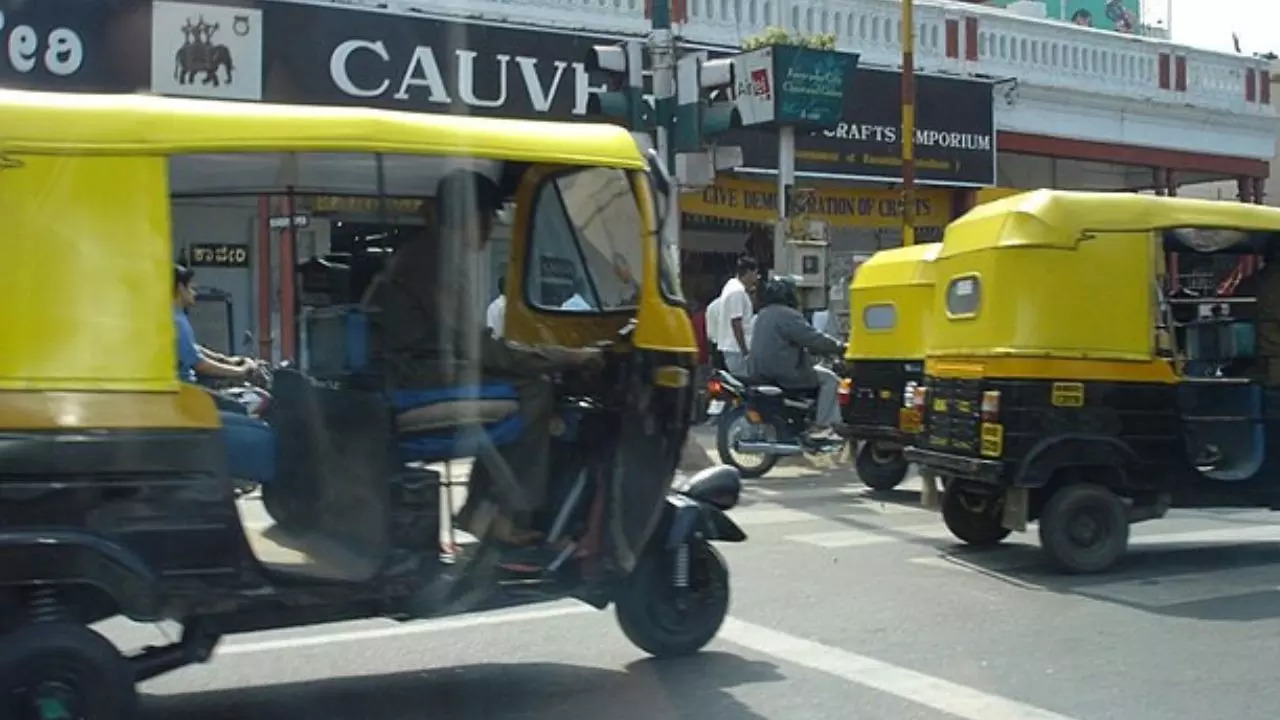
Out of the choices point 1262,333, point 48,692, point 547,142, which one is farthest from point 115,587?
point 1262,333

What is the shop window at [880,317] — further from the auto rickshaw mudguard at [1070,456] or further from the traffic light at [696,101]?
the auto rickshaw mudguard at [1070,456]

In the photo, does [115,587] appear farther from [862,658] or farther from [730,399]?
[730,399]

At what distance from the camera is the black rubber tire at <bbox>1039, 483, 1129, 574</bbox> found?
8781 mm

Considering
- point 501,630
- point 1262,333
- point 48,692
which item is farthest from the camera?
point 1262,333

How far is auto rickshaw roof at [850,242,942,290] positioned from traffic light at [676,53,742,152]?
2.13 meters

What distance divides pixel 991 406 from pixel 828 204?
1120 cm

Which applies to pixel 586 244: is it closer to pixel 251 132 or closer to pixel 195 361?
pixel 251 132

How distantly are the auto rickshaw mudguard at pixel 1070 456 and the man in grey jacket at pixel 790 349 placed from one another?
4.28 m

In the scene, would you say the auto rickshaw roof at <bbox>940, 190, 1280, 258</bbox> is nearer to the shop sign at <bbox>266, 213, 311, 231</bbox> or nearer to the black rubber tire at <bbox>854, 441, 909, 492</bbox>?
the black rubber tire at <bbox>854, 441, 909, 492</bbox>

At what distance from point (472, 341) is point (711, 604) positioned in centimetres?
167

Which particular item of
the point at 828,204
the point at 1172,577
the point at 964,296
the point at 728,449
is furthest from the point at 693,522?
the point at 828,204

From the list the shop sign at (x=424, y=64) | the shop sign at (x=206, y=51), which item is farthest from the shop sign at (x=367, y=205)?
the shop sign at (x=424, y=64)

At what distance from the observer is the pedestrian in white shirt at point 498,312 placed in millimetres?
6406

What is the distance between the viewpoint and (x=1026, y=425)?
28.6 feet
